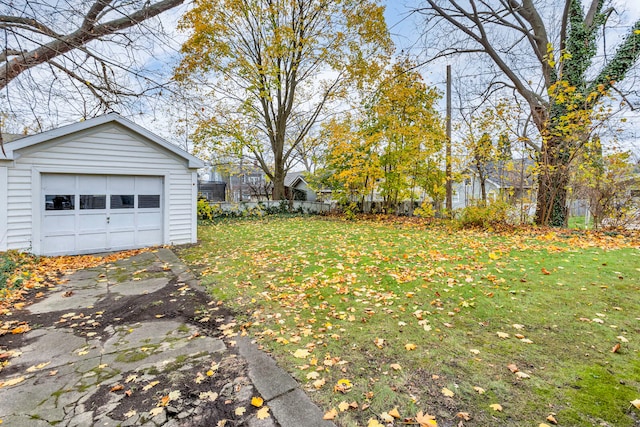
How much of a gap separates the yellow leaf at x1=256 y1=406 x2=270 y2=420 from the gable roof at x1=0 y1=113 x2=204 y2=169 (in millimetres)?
7796

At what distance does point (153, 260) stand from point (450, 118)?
41.8 ft

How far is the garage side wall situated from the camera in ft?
22.2

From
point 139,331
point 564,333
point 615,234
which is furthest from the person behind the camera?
point 615,234

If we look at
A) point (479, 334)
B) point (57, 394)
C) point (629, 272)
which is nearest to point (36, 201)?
point (57, 394)

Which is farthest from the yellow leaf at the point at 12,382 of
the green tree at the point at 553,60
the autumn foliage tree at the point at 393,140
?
the autumn foliage tree at the point at 393,140

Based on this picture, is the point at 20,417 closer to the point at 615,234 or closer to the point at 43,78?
the point at 43,78

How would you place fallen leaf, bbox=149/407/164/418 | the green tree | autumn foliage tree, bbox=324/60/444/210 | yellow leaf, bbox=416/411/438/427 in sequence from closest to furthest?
yellow leaf, bbox=416/411/438/427
fallen leaf, bbox=149/407/164/418
the green tree
autumn foliage tree, bbox=324/60/444/210

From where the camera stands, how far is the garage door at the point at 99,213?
724cm

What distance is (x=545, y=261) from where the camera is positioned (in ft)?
17.8

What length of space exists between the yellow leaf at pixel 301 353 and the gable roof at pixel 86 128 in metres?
7.54

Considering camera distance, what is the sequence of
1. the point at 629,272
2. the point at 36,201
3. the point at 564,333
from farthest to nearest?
the point at 36,201 < the point at 629,272 < the point at 564,333

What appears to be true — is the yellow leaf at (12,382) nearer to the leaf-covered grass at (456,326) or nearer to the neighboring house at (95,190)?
the leaf-covered grass at (456,326)

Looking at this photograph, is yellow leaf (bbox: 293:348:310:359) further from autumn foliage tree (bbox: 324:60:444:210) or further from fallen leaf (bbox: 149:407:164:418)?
autumn foliage tree (bbox: 324:60:444:210)

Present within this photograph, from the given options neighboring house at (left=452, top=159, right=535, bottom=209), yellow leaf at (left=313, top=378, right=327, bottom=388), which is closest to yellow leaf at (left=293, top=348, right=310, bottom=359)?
yellow leaf at (left=313, top=378, right=327, bottom=388)
